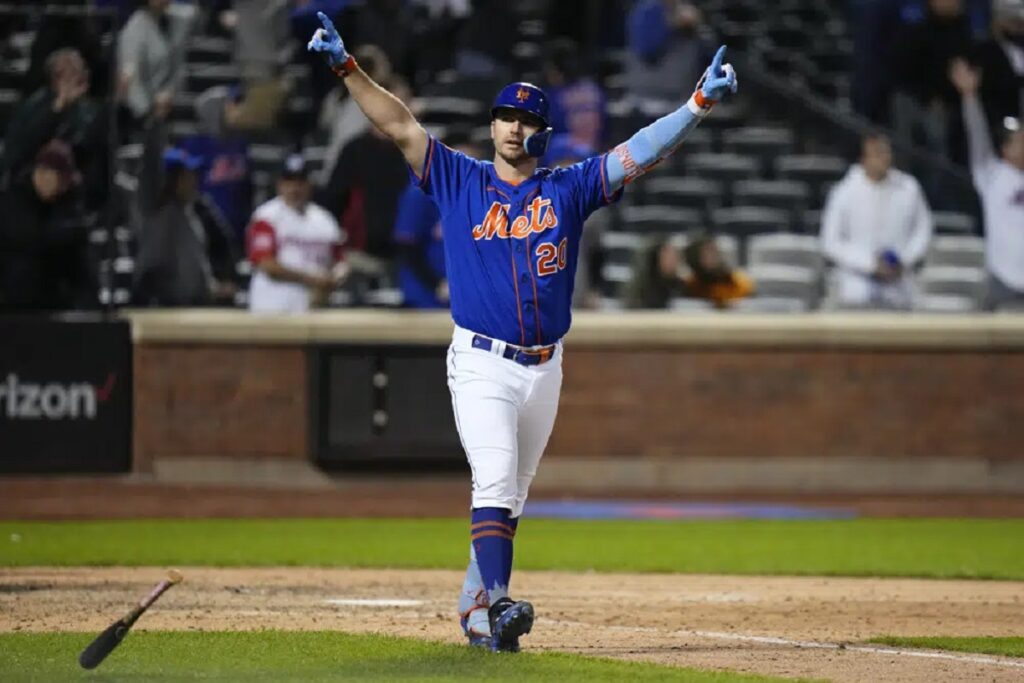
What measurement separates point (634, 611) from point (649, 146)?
2.58m

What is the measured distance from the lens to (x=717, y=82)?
290 inches

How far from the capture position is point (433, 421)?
14859mm

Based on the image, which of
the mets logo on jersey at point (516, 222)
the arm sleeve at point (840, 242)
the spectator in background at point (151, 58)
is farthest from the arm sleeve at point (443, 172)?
the arm sleeve at point (840, 242)

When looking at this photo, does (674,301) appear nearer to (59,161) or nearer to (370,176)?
(370,176)

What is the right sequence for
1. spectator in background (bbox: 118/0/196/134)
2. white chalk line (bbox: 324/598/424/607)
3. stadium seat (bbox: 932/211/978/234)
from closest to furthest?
white chalk line (bbox: 324/598/424/607) → spectator in background (bbox: 118/0/196/134) → stadium seat (bbox: 932/211/978/234)

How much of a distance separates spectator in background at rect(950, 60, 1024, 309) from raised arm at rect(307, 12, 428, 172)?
9105 mm

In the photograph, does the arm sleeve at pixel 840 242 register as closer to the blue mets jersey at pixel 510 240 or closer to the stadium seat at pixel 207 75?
the stadium seat at pixel 207 75

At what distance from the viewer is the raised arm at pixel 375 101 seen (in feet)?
24.3

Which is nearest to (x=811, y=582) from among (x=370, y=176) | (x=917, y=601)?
(x=917, y=601)

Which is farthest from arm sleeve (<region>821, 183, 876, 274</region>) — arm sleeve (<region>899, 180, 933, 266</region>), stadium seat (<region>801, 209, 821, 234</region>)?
stadium seat (<region>801, 209, 821, 234</region>)

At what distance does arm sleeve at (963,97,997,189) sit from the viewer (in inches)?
627

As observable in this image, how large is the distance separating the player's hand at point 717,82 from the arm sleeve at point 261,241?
7.55 m

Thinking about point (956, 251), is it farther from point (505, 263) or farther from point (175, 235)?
point (505, 263)

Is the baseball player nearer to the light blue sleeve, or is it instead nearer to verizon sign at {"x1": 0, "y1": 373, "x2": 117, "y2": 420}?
the light blue sleeve
